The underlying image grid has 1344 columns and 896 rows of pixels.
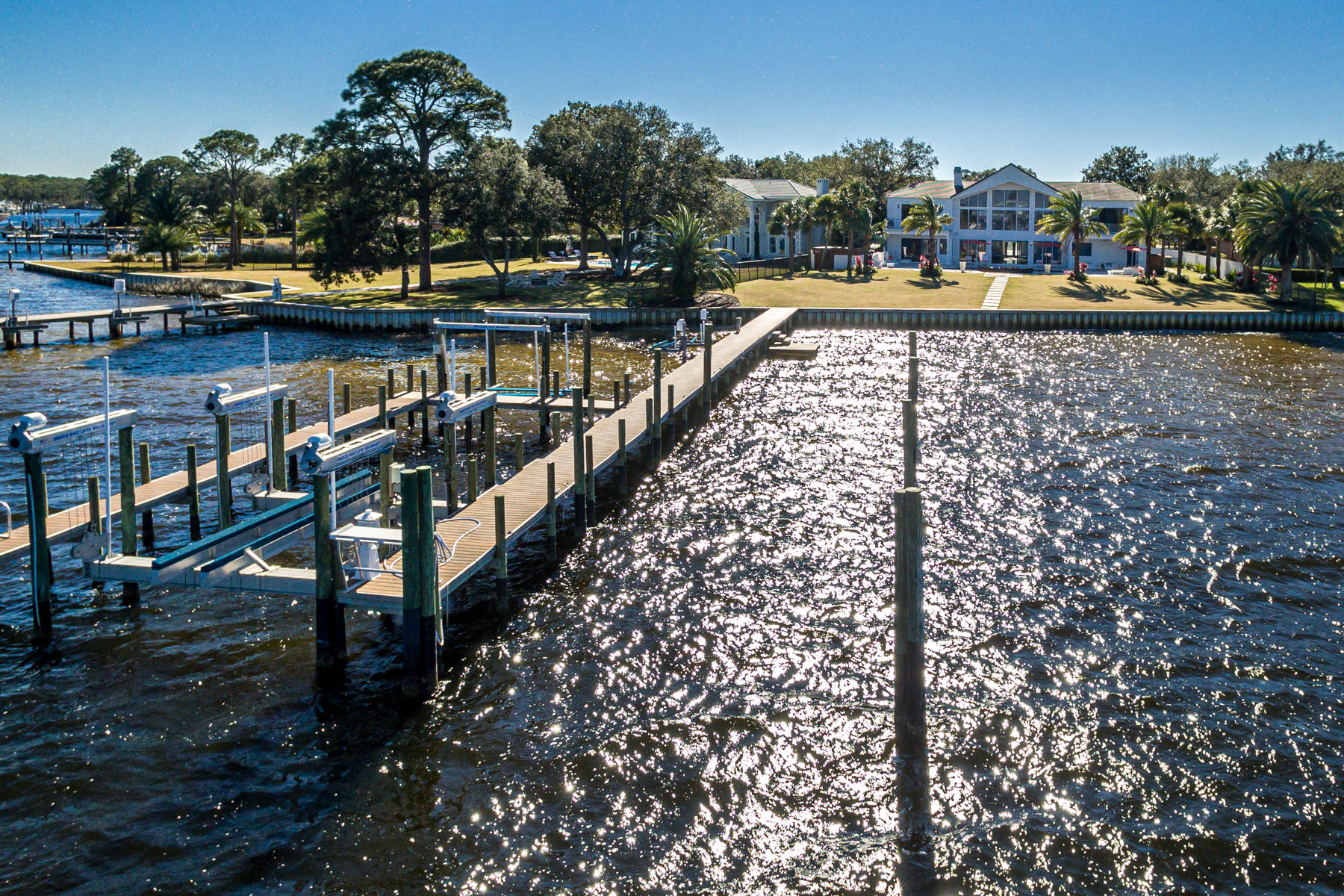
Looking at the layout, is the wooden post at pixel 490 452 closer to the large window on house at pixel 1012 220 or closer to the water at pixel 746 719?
the water at pixel 746 719

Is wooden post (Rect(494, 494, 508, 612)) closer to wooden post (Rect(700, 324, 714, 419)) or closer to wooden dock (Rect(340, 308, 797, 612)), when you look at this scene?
wooden dock (Rect(340, 308, 797, 612))

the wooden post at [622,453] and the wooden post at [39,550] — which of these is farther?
the wooden post at [622,453]

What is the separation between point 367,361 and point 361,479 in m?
28.3

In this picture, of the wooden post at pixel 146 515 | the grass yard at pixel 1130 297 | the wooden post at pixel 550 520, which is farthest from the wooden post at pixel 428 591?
the grass yard at pixel 1130 297

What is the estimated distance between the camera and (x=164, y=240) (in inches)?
3637

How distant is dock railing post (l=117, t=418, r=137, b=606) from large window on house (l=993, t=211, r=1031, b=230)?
83.4 metres

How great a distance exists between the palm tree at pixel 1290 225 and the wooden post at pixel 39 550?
2837 inches

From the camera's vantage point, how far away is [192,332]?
2361 inches

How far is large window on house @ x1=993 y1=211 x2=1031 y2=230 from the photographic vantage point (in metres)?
90.6

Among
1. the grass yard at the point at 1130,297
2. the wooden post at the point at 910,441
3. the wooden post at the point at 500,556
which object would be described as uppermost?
the grass yard at the point at 1130,297

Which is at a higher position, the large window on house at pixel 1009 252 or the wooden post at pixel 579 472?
the large window on house at pixel 1009 252

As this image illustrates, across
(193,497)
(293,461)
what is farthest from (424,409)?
(193,497)

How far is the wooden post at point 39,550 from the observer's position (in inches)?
696

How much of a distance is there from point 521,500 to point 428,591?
24.3 feet
